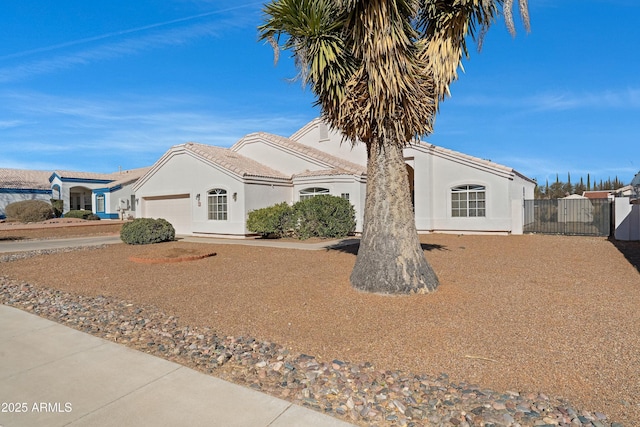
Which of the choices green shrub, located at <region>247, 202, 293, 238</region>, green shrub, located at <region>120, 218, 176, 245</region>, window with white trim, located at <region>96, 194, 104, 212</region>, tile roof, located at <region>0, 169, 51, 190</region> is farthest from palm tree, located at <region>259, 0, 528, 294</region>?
tile roof, located at <region>0, 169, 51, 190</region>

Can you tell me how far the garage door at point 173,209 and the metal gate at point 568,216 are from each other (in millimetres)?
18300

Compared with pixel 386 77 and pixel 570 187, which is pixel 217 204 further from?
pixel 570 187

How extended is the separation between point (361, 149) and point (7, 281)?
18.2 metres

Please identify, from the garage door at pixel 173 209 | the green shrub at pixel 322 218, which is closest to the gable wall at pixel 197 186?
the garage door at pixel 173 209

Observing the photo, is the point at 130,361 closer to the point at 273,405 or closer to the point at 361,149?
the point at 273,405

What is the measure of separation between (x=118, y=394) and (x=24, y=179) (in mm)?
46300

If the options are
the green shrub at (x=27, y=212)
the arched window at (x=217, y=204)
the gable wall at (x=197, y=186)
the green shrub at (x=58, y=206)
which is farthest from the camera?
the green shrub at (x=58, y=206)

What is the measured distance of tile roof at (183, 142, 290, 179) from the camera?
1894 cm

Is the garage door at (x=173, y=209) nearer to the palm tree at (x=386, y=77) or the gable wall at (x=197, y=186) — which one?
the gable wall at (x=197, y=186)

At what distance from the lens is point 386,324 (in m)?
5.66

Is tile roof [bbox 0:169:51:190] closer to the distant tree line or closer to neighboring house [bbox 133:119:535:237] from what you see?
neighboring house [bbox 133:119:535:237]

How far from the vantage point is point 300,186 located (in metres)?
20.5

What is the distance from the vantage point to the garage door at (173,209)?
2162 centimetres

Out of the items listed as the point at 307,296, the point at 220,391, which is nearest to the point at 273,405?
the point at 220,391
